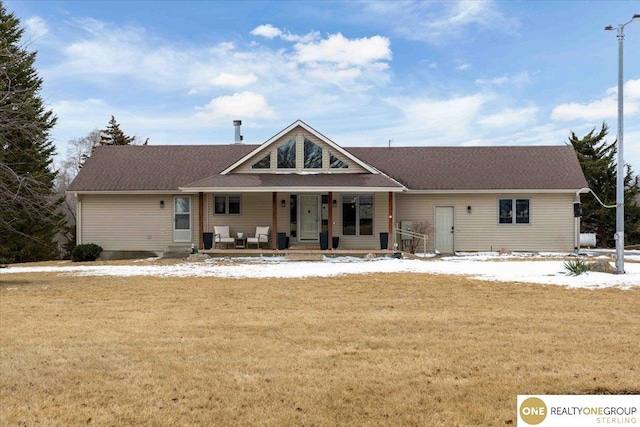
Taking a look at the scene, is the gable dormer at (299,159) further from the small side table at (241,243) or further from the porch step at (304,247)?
the porch step at (304,247)

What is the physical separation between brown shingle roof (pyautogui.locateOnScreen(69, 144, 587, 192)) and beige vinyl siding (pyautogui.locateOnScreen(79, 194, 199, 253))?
623 millimetres

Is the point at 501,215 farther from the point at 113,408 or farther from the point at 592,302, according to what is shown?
the point at 113,408

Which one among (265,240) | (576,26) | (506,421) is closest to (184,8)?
(265,240)

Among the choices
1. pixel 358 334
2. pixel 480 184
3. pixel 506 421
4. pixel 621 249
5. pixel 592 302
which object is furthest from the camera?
pixel 480 184

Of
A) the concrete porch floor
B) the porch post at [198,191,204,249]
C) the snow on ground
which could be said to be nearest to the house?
the porch post at [198,191,204,249]

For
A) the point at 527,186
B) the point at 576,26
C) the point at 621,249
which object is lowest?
the point at 621,249

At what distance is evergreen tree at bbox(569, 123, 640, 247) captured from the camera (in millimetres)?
34125

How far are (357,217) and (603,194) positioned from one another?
19.4m

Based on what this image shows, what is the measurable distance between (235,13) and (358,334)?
1453cm

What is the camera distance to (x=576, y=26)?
752 inches

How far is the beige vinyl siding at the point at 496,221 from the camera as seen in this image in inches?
979

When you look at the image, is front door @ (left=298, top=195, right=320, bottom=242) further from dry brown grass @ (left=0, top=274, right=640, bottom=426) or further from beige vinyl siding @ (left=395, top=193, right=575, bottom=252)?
dry brown grass @ (left=0, top=274, right=640, bottom=426)

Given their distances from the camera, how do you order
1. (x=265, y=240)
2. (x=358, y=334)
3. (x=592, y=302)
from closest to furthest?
(x=358, y=334), (x=592, y=302), (x=265, y=240)

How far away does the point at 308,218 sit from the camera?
80.0 feet
